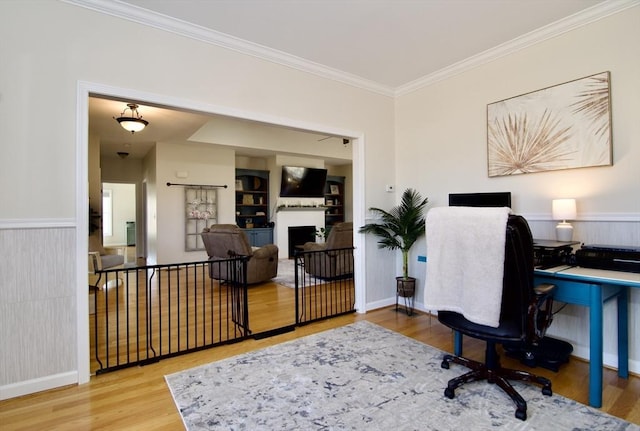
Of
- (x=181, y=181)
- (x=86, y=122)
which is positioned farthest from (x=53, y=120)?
(x=181, y=181)

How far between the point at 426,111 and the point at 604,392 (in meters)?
3.13

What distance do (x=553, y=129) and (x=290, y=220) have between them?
6.70 m

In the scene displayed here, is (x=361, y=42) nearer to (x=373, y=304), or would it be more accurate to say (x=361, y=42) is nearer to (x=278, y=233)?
(x=373, y=304)

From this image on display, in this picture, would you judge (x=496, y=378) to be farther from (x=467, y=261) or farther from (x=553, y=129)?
(x=553, y=129)

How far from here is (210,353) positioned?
9.25ft

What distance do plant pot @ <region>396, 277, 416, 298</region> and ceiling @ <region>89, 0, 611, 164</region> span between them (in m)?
2.48

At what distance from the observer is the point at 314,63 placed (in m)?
3.53

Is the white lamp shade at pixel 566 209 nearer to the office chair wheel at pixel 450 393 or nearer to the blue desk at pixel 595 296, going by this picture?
the blue desk at pixel 595 296

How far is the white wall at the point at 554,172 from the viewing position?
8.15ft

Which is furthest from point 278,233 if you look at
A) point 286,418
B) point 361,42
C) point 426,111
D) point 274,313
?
point 286,418

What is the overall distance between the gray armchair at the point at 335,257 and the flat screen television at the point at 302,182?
331 centimetres

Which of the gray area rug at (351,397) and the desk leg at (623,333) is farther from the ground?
the desk leg at (623,333)

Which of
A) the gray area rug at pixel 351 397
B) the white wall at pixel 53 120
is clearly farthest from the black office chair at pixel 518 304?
the white wall at pixel 53 120

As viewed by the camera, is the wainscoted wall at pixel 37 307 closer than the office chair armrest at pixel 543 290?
No
